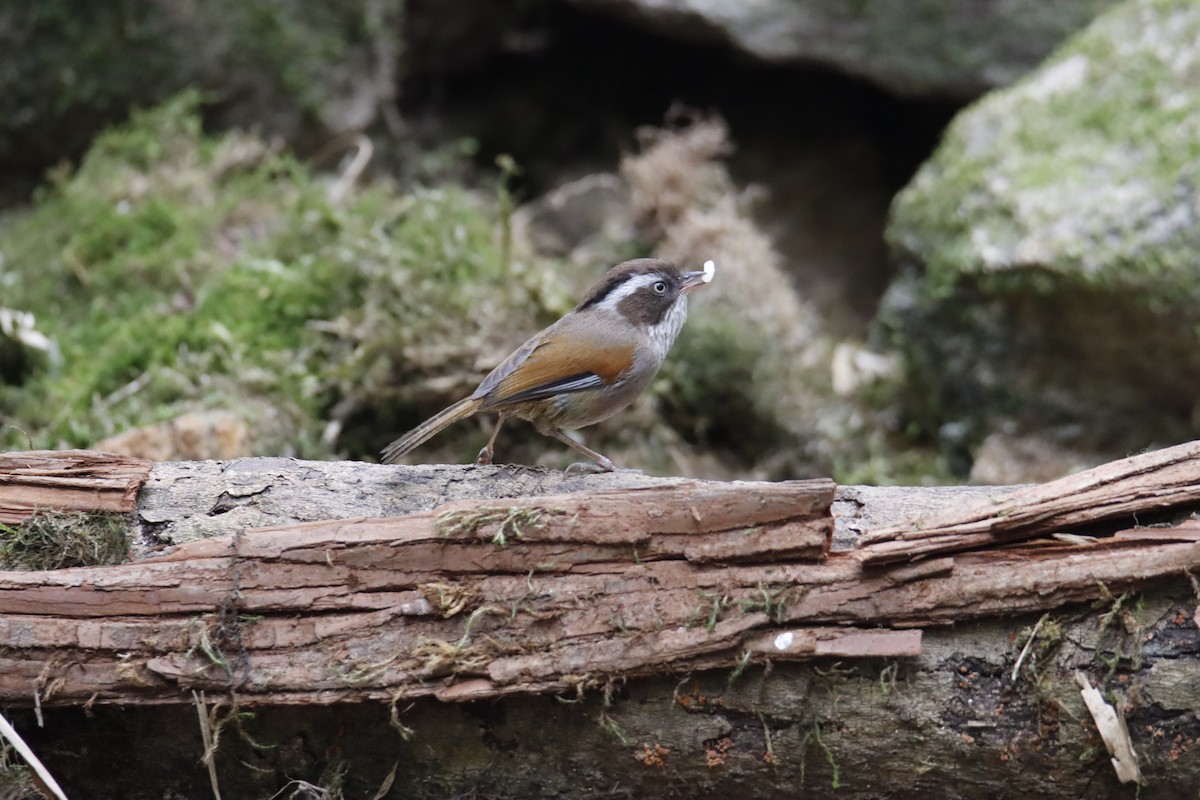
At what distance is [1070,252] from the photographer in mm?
6012

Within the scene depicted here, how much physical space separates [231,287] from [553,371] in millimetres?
3161

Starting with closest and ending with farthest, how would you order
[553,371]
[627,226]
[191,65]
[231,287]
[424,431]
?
1. [424,431]
2. [553,371]
3. [231,287]
4. [627,226]
5. [191,65]

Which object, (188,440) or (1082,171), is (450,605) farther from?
(1082,171)

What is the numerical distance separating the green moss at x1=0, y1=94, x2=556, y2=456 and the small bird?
1739 mm

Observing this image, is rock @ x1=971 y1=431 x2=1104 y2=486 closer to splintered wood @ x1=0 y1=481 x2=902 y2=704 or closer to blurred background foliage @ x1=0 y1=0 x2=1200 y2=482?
blurred background foliage @ x1=0 y1=0 x2=1200 y2=482

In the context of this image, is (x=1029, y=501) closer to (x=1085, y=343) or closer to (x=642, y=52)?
(x=1085, y=343)

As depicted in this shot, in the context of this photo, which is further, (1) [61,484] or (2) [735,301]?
(2) [735,301]

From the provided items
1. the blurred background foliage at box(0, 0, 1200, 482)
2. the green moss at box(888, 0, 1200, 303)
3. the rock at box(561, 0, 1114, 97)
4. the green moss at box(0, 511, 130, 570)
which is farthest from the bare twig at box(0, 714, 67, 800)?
the rock at box(561, 0, 1114, 97)

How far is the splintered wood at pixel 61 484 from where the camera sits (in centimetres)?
339

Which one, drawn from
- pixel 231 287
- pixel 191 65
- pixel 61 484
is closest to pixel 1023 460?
pixel 231 287

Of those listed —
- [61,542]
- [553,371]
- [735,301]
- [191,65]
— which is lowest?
[735,301]

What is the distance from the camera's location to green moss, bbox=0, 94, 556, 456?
5.91 m

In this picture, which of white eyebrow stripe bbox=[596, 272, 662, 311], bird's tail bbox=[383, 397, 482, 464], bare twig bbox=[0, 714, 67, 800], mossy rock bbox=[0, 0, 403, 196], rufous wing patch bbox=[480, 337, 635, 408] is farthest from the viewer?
mossy rock bbox=[0, 0, 403, 196]

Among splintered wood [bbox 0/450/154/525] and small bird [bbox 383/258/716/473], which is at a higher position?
splintered wood [bbox 0/450/154/525]
